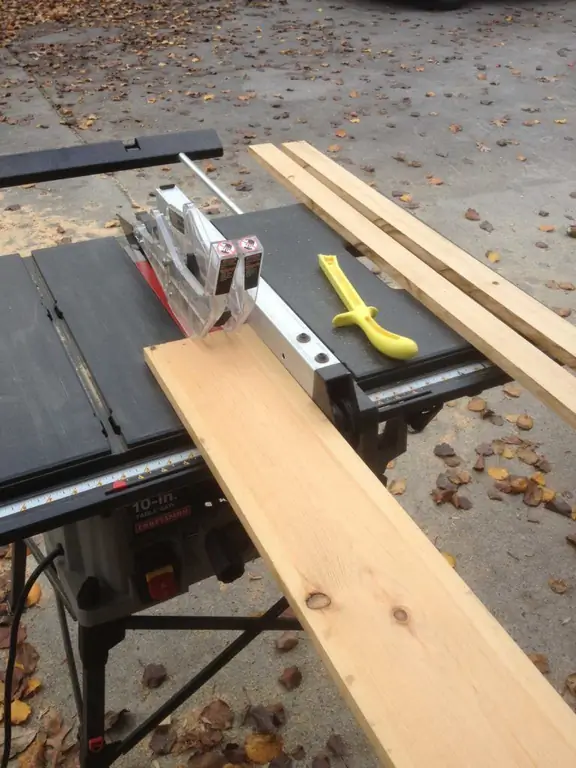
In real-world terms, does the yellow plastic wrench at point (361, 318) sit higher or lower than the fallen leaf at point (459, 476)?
higher

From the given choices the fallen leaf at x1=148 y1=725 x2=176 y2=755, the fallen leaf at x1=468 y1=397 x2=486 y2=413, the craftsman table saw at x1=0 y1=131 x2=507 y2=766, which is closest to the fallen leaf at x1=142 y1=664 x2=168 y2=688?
the fallen leaf at x1=148 y1=725 x2=176 y2=755

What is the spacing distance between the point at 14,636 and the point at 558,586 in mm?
1933

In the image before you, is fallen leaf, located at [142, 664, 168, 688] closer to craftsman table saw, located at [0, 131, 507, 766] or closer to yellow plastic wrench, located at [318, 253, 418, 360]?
craftsman table saw, located at [0, 131, 507, 766]

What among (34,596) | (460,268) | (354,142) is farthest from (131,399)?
(354,142)

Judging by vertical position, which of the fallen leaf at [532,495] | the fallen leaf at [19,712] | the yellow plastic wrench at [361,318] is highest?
the yellow plastic wrench at [361,318]

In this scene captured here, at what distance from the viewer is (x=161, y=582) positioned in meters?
1.53

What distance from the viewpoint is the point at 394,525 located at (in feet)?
3.68

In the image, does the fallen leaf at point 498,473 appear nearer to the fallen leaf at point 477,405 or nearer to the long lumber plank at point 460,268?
the fallen leaf at point 477,405

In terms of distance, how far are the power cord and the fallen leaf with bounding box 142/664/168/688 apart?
1.44ft

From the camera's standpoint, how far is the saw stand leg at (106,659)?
62.7 inches

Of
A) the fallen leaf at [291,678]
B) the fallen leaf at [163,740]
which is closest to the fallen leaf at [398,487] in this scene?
the fallen leaf at [291,678]

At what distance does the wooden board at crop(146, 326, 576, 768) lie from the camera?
87 centimetres

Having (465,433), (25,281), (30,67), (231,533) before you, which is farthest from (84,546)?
(30,67)

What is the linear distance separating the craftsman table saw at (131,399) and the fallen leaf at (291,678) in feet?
1.74
